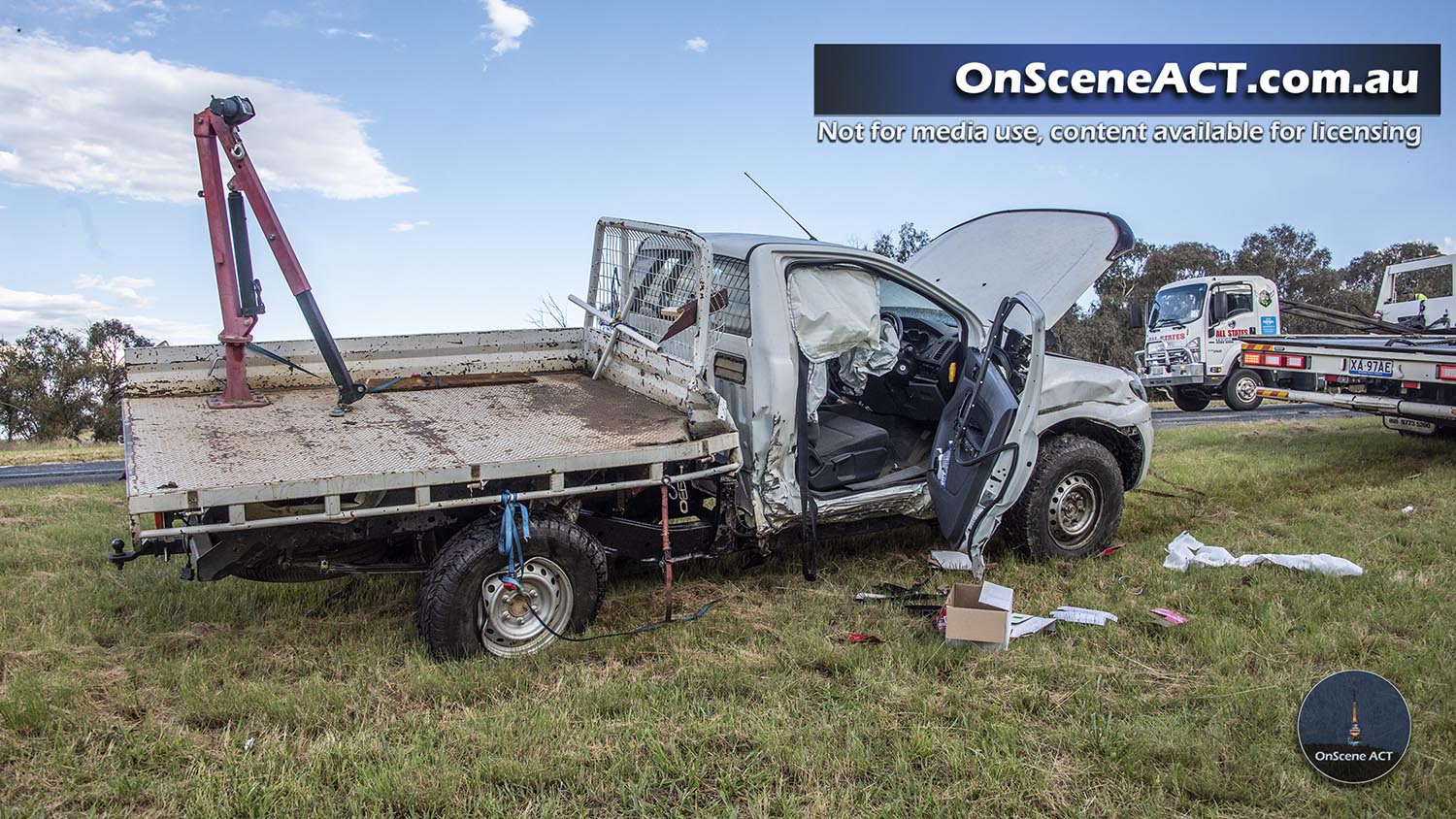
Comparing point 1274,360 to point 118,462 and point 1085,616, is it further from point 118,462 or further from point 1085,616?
point 118,462

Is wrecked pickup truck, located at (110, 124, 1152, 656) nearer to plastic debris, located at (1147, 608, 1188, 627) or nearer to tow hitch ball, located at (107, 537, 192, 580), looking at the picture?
tow hitch ball, located at (107, 537, 192, 580)

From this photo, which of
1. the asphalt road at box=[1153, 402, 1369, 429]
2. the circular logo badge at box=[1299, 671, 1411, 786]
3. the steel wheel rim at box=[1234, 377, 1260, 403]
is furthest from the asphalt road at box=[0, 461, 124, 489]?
the steel wheel rim at box=[1234, 377, 1260, 403]

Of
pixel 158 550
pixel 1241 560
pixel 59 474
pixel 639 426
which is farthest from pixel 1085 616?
pixel 59 474

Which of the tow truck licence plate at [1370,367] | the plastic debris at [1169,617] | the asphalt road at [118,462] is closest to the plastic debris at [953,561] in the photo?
the plastic debris at [1169,617]

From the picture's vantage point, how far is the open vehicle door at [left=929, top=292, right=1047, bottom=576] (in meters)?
5.09

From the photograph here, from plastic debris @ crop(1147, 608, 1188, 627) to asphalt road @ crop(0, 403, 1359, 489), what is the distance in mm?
7919

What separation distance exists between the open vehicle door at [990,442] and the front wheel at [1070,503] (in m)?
0.59

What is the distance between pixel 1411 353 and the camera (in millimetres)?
8797

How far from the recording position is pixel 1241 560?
5.65 m

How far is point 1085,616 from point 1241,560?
5.33 feet

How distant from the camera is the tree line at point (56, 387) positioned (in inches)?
1047

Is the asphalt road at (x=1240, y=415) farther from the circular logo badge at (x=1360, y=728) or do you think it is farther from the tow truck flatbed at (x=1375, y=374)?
the circular logo badge at (x=1360, y=728)

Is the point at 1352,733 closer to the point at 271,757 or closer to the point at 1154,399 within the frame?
the point at 271,757

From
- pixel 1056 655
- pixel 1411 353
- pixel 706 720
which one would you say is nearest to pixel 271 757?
pixel 706 720
